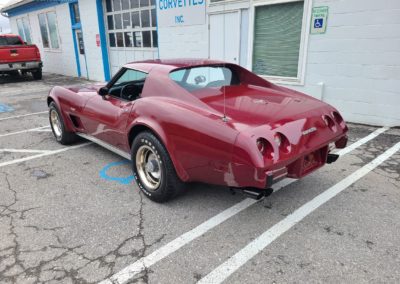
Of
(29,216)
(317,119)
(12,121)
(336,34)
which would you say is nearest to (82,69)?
(12,121)

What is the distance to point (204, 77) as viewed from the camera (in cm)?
362

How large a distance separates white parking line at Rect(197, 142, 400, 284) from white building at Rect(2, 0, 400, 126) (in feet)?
7.72

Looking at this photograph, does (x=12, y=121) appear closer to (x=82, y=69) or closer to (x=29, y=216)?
(x=29, y=216)

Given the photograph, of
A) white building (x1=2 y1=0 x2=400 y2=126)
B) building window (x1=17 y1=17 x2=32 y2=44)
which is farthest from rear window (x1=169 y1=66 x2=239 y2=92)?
building window (x1=17 y1=17 x2=32 y2=44)

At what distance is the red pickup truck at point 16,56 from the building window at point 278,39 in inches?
424

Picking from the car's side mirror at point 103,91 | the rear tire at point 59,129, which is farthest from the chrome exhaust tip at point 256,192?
the rear tire at point 59,129

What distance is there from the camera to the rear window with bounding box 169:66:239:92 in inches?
134

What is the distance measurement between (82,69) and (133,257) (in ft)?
46.5

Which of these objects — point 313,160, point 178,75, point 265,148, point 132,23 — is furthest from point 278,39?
point 132,23

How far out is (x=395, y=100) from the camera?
18.8 ft

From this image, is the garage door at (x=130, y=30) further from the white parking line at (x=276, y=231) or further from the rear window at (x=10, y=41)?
the white parking line at (x=276, y=231)

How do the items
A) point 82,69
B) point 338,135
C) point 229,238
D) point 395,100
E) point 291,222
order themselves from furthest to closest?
point 82,69, point 395,100, point 338,135, point 291,222, point 229,238

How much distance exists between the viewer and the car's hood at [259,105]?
8.97 feet

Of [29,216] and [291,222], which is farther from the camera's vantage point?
[29,216]
